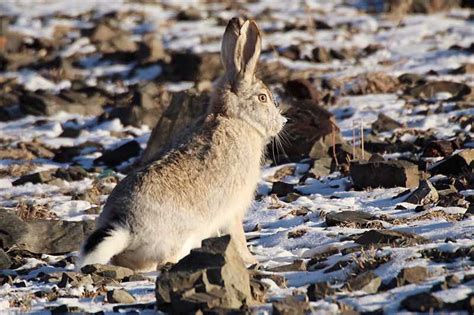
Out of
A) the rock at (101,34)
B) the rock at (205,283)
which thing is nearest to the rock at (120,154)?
the rock at (205,283)

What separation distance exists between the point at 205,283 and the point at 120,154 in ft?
18.9

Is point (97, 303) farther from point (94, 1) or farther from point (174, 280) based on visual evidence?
point (94, 1)

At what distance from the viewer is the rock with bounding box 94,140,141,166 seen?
10438 mm

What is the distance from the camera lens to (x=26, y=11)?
61.7 ft

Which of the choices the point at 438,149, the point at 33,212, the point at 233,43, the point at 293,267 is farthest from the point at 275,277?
the point at 438,149

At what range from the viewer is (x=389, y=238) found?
613 cm

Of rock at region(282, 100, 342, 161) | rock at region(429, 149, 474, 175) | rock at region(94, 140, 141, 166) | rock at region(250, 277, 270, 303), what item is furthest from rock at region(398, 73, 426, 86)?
rock at region(250, 277, 270, 303)

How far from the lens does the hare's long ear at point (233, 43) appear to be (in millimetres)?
7004

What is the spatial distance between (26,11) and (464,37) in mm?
8538

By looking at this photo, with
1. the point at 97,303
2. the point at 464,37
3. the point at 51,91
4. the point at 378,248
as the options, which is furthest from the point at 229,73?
the point at 464,37

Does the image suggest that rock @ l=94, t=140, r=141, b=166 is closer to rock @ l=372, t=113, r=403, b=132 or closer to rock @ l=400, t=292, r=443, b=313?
rock @ l=372, t=113, r=403, b=132

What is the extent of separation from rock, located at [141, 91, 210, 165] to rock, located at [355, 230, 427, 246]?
4.07 meters

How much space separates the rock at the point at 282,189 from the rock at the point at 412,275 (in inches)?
132

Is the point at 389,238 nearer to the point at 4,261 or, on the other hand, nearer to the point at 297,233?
the point at 297,233
